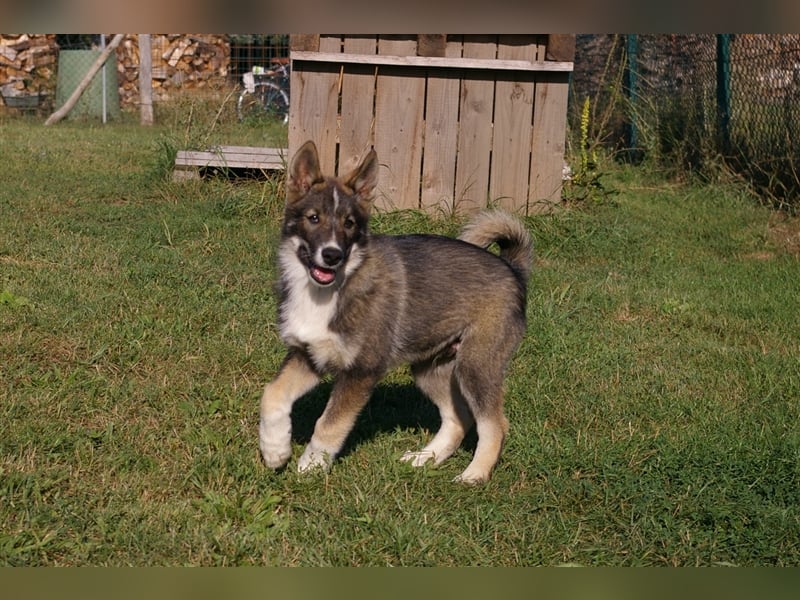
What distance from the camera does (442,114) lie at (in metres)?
9.20

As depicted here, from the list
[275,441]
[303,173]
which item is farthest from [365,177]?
[275,441]

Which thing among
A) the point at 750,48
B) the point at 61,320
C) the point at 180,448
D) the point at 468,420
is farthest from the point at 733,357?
the point at 750,48

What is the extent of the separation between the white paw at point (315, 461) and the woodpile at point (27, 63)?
1758 centimetres

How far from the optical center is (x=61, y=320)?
6.06 m

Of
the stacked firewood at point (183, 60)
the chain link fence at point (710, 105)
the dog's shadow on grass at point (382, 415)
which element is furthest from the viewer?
the stacked firewood at point (183, 60)

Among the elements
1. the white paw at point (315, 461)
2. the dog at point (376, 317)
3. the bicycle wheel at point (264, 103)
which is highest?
the bicycle wheel at point (264, 103)

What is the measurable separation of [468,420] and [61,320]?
268 centimetres

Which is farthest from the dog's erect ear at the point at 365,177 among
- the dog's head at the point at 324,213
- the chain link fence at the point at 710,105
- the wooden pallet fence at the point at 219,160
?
the chain link fence at the point at 710,105

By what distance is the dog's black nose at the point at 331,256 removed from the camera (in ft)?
14.6

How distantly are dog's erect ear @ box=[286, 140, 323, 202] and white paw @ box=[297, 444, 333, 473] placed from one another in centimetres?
124

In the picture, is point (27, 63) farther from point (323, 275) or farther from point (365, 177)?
point (323, 275)

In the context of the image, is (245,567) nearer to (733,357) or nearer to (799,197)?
(733,357)

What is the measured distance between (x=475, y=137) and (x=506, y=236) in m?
4.14

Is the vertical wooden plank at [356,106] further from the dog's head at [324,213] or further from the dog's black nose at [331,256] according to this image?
the dog's black nose at [331,256]
